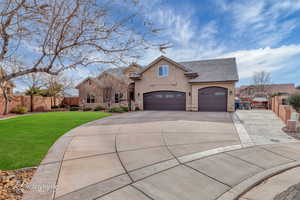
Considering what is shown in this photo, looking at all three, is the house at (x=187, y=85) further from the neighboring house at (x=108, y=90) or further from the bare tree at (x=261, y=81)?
the bare tree at (x=261, y=81)

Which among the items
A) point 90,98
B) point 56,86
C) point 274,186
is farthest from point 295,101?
point 56,86

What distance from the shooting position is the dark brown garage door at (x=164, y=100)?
17086 millimetres

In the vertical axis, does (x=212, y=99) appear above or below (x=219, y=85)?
below

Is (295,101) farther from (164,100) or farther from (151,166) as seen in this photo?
(151,166)

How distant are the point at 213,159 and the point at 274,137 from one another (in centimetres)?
438

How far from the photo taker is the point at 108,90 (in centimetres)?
1997

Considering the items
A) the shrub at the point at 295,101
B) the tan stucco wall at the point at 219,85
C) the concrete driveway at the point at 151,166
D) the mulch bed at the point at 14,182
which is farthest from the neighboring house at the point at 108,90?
the mulch bed at the point at 14,182

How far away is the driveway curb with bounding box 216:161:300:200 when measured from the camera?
8.77ft

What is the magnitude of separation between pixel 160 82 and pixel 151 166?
Result: 14461 millimetres

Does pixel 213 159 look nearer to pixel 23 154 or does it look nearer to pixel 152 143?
pixel 152 143

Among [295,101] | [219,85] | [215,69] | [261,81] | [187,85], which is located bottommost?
[295,101]

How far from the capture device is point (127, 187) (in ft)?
9.21

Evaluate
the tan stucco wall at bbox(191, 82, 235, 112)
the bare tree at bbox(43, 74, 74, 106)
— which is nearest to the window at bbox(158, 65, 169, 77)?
the tan stucco wall at bbox(191, 82, 235, 112)

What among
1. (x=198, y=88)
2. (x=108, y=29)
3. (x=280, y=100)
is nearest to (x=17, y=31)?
(x=108, y=29)
